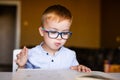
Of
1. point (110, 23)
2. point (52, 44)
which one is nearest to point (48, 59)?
point (52, 44)

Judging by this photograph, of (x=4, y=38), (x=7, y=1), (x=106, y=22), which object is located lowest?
(x=4, y=38)

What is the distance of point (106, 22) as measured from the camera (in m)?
5.90

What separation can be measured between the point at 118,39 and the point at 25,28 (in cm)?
193

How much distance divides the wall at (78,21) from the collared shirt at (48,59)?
4.84 metres

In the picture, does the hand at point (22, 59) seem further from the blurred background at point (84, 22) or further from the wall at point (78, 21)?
the wall at point (78, 21)

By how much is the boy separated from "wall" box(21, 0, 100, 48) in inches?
191

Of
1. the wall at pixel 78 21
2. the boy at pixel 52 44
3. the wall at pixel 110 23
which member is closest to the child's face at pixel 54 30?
the boy at pixel 52 44

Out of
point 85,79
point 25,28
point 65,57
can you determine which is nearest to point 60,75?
point 85,79

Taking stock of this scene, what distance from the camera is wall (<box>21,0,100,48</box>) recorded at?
5840 millimetres

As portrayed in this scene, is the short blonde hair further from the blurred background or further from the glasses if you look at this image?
the blurred background

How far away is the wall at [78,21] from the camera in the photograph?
5840mm

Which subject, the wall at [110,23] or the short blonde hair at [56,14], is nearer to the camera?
the short blonde hair at [56,14]

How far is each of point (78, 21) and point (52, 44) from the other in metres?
5.14

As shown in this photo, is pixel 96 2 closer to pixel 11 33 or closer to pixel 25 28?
pixel 25 28
